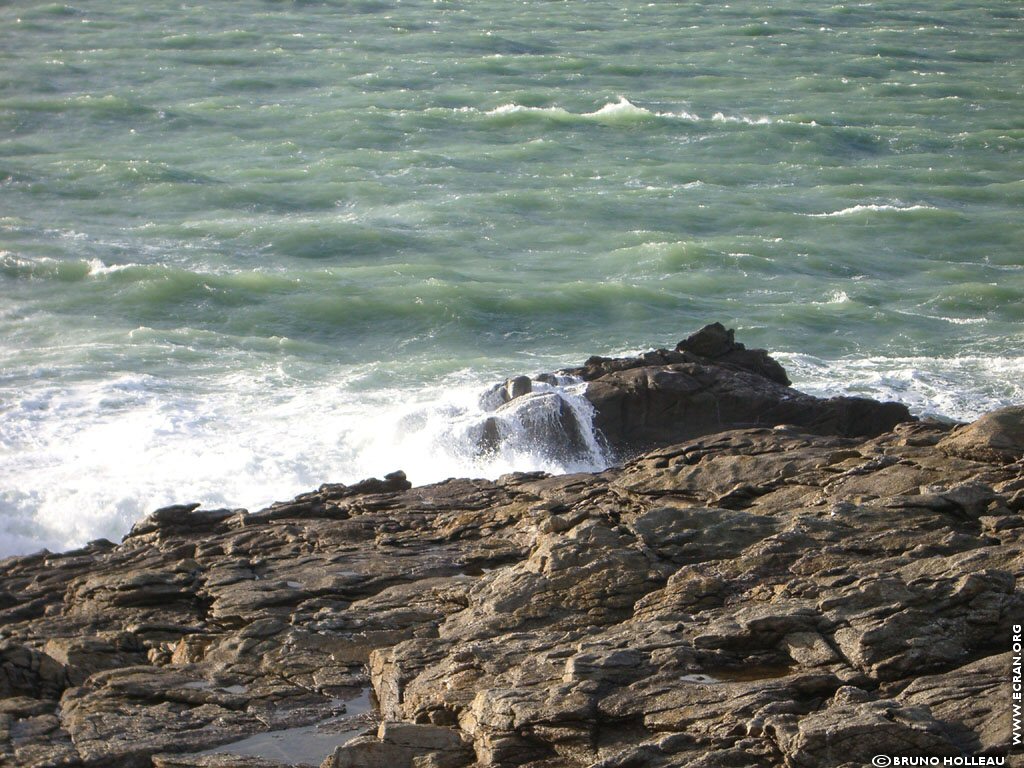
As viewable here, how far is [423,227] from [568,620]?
24403 mm

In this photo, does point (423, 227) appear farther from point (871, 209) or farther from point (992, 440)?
point (992, 440)

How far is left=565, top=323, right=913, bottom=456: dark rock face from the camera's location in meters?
18.7

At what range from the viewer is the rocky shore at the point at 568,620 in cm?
969

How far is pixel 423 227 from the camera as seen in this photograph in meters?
35.0

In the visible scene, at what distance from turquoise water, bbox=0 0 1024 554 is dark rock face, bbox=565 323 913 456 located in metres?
1.35

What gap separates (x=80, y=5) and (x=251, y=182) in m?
27.4

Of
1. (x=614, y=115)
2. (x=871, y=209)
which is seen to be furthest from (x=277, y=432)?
(x=614, y=115)

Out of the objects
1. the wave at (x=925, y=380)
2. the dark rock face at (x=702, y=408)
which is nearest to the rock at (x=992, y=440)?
the dark rock face at (x=702, y=408)

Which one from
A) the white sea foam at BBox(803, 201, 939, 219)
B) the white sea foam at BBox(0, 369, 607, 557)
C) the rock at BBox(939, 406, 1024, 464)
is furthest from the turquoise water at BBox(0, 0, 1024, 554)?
the rock at BBox(939, 406, 1024, 464)

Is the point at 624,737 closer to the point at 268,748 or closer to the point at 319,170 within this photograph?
the point at 268,748

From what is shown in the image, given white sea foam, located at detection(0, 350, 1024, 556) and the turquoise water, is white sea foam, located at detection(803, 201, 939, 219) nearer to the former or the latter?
the turquoise water

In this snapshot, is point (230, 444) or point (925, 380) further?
point (925, 380)

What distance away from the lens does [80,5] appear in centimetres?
6028

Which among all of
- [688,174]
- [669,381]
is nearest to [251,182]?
[688,174]
